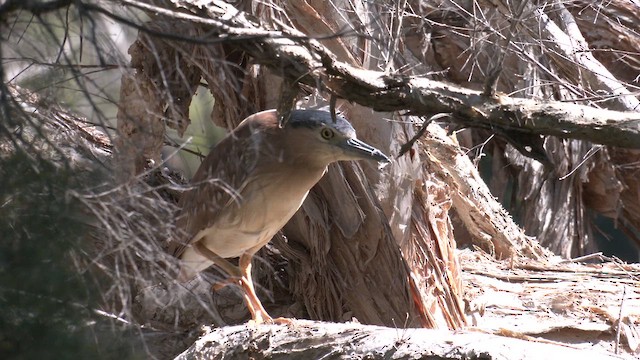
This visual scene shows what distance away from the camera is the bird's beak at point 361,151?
464cm

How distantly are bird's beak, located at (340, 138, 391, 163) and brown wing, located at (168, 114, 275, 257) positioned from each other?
1.54ft

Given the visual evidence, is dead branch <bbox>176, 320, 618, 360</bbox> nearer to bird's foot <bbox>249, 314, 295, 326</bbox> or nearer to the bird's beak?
bird's foot <bbox>249, 314, 295, 326</bbox>

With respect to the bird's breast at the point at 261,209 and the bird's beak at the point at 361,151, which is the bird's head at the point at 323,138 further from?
the bird's breast at the point at 261,209

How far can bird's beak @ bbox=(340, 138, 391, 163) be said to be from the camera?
15.2ft

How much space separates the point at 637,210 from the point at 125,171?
6.47 meters

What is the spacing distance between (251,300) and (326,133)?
100 cm

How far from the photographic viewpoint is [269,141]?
4.85 meters

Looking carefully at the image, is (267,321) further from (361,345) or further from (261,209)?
(361,345)

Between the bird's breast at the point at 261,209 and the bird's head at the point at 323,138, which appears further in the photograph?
the bird's breast at the point at 261,209

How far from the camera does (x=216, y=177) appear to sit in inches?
188

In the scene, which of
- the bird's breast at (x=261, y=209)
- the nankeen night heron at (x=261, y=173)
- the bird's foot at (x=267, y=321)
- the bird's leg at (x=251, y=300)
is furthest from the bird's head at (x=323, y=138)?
the bird's foot at (x=267, y=321)

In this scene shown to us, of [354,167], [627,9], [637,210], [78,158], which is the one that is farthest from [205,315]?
[637,210]

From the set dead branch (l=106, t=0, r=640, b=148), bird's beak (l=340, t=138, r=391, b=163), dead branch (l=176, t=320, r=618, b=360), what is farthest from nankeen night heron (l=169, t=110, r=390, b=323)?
dead branch (l=106, t=0, r=640, b=148)

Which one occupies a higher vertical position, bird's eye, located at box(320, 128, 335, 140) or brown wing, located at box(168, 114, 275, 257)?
bird's eye, located at box(320, 128, 335, 140)
